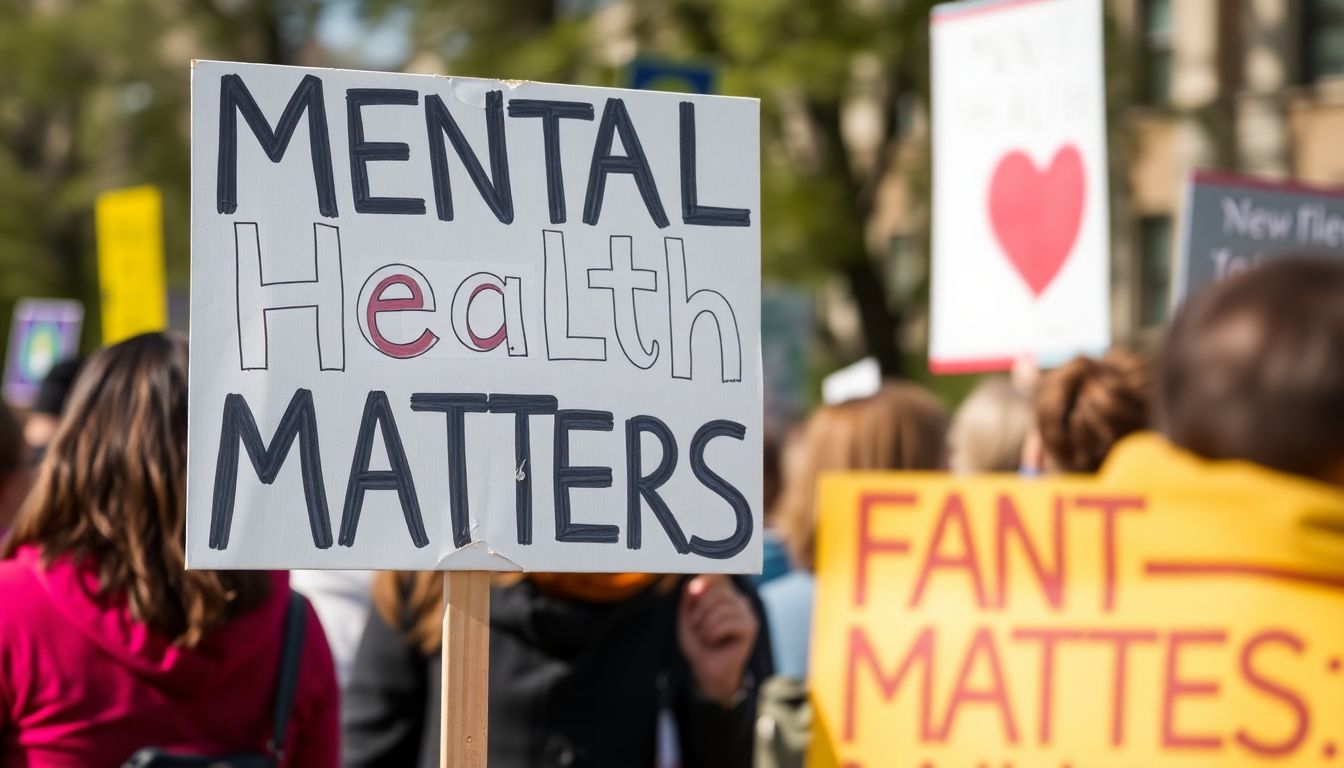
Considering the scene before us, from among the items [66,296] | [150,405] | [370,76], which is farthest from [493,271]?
[66,296]

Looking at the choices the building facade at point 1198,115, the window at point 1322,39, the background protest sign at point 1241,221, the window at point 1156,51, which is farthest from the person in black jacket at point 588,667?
the window at point 1156,51

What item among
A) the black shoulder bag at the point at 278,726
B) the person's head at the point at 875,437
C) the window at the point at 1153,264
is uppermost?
the window at the point at 1153,264

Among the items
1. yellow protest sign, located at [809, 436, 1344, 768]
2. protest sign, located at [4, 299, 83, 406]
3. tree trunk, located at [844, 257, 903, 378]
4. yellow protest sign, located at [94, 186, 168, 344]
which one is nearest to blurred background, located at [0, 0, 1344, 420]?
tree trunk, located at [844, 257, 903, 378]

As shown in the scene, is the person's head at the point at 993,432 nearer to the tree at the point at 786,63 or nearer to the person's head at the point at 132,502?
the person's head at the point at 132,502

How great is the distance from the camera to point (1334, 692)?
6.13ft

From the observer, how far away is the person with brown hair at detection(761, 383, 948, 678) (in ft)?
12.2

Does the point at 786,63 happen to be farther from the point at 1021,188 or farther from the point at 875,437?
the point at 875,437

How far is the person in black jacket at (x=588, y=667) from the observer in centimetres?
298

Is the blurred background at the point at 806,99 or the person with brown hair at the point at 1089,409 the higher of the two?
the blurred background at the point at 806,99

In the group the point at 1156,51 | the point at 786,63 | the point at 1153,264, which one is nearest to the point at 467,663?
the point at 786,63

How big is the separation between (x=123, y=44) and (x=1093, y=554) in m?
22.9

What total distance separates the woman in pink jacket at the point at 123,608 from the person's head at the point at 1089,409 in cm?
170

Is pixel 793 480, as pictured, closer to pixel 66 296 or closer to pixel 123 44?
pixel 123 44

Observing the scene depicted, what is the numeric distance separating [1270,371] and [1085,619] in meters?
0.40
